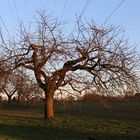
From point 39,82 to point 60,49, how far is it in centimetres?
331

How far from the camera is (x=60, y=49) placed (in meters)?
33.6

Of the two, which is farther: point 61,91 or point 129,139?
point 61,91

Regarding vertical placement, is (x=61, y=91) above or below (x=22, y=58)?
below

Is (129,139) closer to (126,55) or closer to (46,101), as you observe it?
(126,55)

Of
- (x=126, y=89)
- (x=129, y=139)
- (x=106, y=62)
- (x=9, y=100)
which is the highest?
(x=9, y=100)

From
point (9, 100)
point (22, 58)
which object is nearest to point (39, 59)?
point (22, 58)

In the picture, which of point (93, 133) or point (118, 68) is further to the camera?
point (118, 68)

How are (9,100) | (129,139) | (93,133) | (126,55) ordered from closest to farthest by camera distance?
(129,139) → (93,133) → (126,55) → (9,100)

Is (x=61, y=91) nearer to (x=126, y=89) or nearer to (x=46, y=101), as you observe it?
(x=46, y=101)

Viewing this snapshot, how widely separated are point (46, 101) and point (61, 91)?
2.10 m

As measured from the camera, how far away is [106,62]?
33.8m

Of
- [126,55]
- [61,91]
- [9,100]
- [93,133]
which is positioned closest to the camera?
[93,133]

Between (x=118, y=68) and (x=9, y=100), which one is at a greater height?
(x=9, y=100)

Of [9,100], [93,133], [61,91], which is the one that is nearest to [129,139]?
[93,133]
